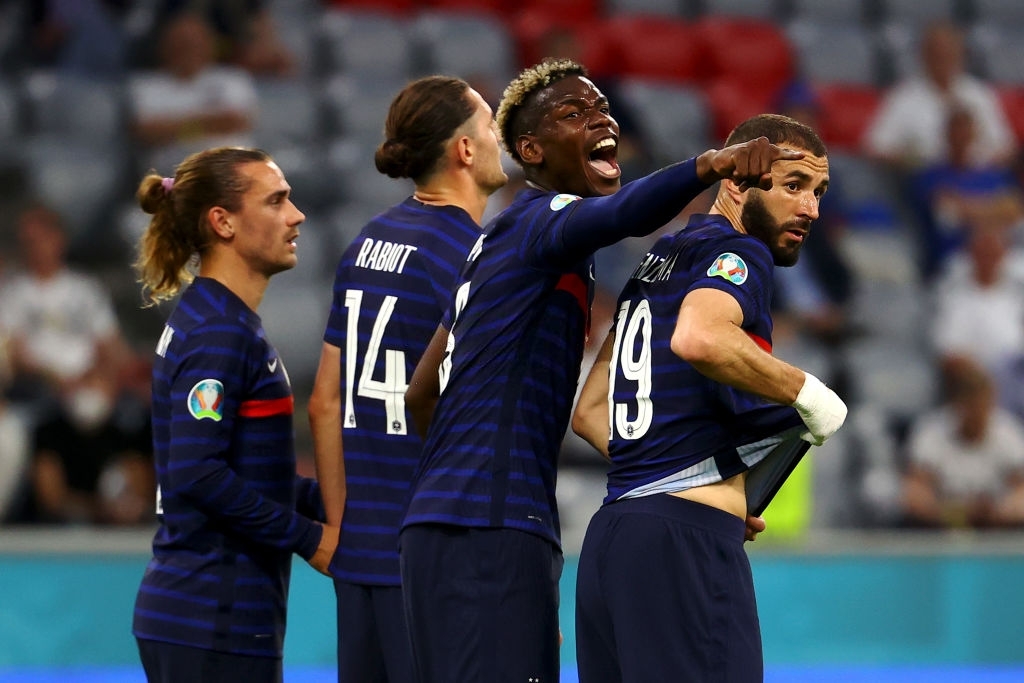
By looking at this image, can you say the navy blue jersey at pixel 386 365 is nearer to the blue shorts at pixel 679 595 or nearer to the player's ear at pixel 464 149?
the player's ear at pixel 464 149

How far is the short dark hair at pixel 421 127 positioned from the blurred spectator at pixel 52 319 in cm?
442

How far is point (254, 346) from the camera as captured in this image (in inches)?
152

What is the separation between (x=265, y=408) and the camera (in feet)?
12.7

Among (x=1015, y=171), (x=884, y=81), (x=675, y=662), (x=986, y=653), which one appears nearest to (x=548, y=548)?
(x=675, y=662)

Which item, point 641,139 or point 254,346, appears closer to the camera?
point 254,346

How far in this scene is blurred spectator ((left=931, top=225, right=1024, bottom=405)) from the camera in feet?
30.1

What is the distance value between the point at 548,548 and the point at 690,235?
29.5 inches

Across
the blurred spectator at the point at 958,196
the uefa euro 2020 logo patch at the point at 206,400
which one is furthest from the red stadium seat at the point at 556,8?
the uefa euro 2020 logo patch at the point at 206,400

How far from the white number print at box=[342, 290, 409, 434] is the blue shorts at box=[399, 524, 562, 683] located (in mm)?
490

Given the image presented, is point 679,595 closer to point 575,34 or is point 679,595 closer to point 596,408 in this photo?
point 596,408

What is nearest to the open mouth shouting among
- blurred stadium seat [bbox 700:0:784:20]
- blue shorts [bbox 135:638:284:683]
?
blue shorts [bbox 135:638:284:683]

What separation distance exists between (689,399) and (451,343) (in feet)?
1.85

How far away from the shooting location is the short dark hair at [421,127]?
3883 millimetres

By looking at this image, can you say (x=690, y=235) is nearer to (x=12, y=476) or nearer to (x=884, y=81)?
(x=12, y=476)
